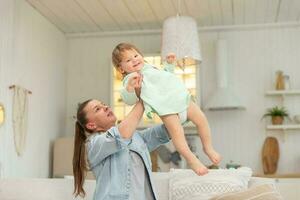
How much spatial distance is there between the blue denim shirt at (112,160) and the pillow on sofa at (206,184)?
98 cm

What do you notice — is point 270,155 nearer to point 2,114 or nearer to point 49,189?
point 2,114

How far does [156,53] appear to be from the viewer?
567 cm

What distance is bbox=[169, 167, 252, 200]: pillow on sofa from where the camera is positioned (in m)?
2.83

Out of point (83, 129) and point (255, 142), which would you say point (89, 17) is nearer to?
point (255, 142)

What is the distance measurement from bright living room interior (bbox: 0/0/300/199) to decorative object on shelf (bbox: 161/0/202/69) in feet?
1.63

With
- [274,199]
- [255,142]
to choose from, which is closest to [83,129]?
[274,199]

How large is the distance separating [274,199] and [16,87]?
2.86 metres

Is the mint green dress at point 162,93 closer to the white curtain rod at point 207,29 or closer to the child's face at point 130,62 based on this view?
the child's face at point 130,62

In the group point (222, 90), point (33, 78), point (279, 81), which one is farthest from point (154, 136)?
point (279, 81)

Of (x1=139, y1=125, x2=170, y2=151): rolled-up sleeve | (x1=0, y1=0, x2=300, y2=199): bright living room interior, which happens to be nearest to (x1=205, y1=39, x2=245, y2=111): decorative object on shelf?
(x1=0, y1=0, x2=300, y2=199): bright living room interior

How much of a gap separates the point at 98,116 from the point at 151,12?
3258 millimetres

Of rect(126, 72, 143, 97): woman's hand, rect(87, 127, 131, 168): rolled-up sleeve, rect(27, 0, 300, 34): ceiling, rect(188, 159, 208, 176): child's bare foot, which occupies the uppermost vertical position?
rect(27, 0, 300, 34): ceiling

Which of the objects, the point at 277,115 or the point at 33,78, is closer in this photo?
the point at 33,78

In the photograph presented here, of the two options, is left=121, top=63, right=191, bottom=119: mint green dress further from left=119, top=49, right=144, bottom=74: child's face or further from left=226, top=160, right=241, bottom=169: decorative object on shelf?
left=226, top=160, right=241, bottom=169: decorative object on shelf
